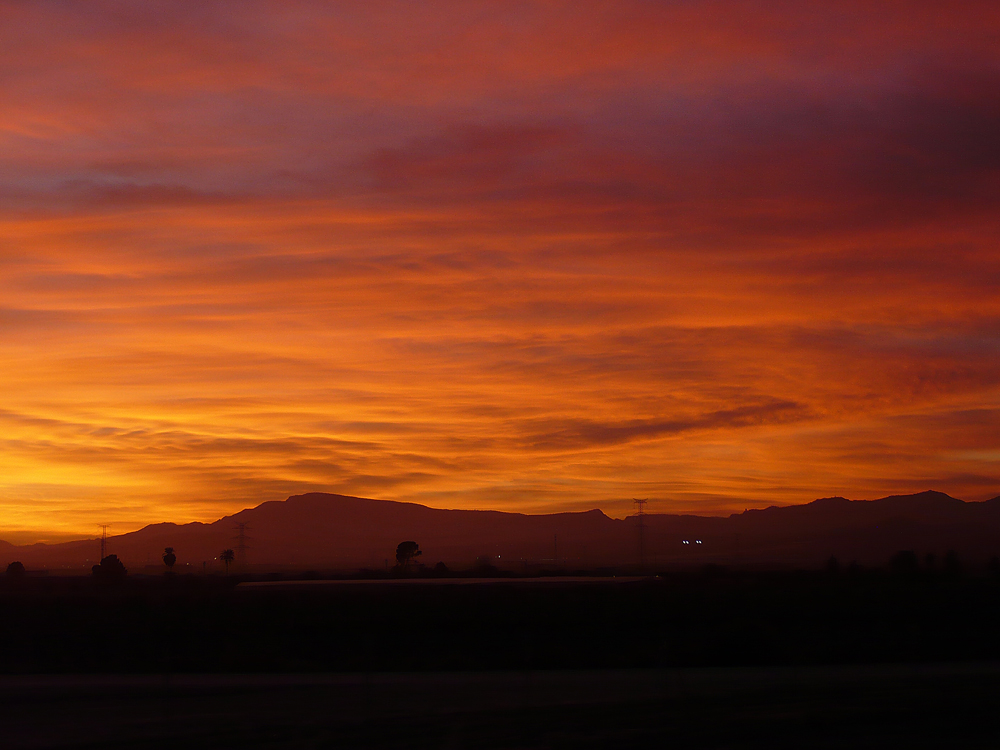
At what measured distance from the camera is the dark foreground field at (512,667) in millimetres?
18797

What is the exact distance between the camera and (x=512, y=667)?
107ft

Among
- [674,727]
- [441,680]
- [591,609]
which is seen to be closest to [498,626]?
[591,609]

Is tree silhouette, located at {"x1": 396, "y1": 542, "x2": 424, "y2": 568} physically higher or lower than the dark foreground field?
higher

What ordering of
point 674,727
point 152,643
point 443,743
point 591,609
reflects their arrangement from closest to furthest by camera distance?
point 443,743
point 674,727
point 152,643
point 591,609

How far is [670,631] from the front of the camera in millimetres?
41938

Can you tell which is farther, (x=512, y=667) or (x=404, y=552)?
(x=404, y=552)

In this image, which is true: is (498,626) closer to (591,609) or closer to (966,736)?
(591,609)

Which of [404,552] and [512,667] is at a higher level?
[404,552]

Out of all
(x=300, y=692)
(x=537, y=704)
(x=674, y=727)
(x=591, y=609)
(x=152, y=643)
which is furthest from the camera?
(x=591, y=609)

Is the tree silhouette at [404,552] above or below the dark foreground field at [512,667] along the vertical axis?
above

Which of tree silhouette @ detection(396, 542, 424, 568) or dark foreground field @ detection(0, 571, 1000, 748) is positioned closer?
dark foreground field @ detection(0, 571, 1000, 748)

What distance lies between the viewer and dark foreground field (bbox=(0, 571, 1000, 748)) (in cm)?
1880

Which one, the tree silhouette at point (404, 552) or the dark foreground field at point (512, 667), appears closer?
the dark foreground field at point (512, 667)

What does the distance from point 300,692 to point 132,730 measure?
16.4 feet
